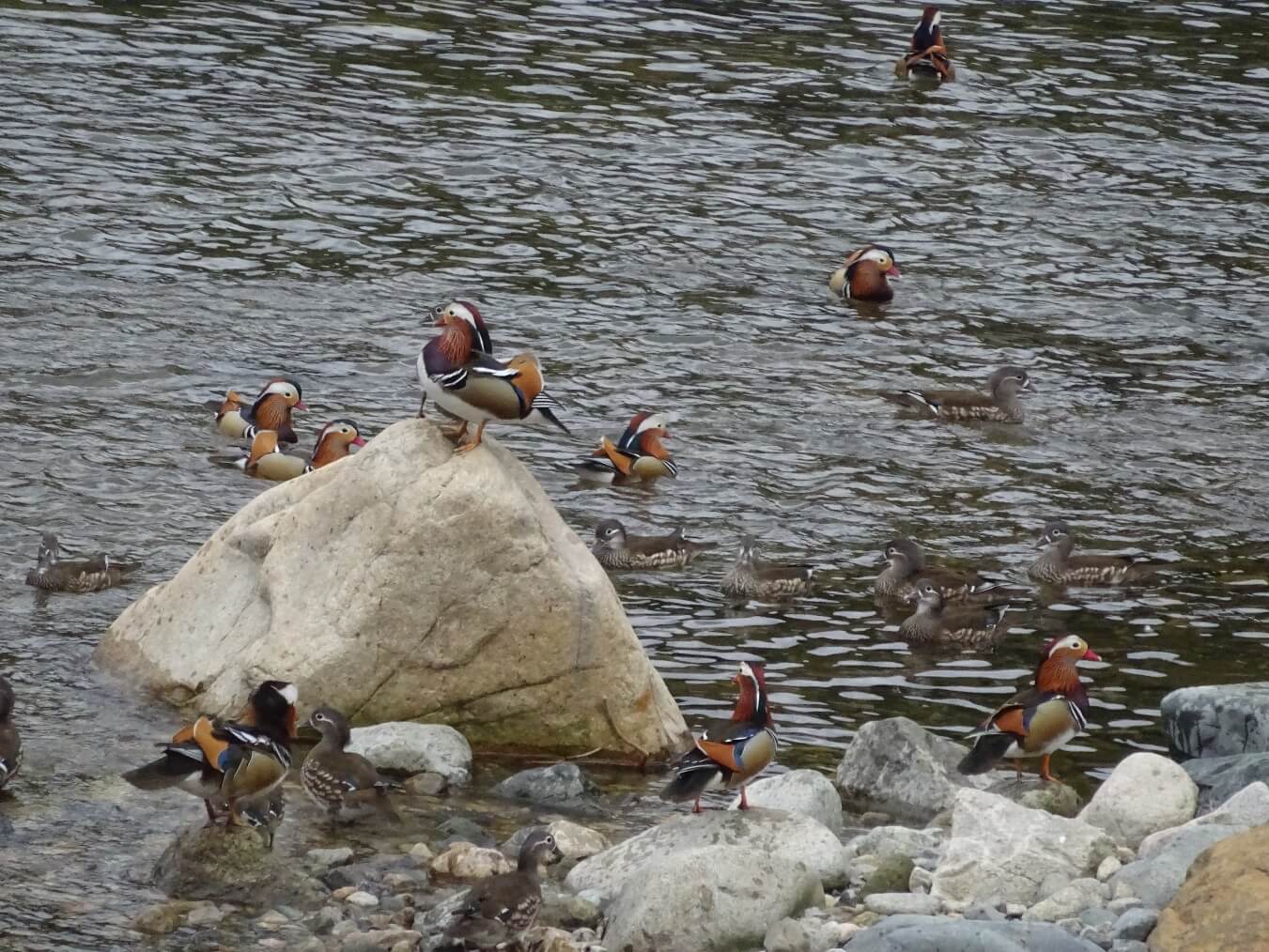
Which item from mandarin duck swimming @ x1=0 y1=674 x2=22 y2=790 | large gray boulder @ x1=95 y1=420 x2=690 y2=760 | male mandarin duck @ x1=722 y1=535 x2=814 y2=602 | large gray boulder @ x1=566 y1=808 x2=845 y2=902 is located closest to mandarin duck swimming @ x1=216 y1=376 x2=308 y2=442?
male mandarin duck @ x1=722 y1=535 x2=814 y2=602

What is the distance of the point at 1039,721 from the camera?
1341 centimetres

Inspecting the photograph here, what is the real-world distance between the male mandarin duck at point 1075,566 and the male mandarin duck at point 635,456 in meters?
3.50

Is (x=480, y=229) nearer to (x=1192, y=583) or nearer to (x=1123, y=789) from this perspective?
(x=1192, y=583)

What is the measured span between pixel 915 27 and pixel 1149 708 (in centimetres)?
1941

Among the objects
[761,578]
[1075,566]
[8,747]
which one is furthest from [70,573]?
[1075,566]

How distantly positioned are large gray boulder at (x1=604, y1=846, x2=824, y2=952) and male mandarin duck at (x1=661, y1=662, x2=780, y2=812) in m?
1.25

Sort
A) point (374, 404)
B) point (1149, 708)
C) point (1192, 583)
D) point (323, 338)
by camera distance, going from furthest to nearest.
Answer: point (323, 338) → point (374, 404) → point (1192, 583) → point (1149, 708)

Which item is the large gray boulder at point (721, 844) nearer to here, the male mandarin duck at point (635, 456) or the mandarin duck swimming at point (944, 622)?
the mandarin duck swimming at point (944, 622)

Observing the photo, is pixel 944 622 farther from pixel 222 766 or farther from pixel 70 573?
pixel 70 573

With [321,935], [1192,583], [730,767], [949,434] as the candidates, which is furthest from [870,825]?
[949,434]

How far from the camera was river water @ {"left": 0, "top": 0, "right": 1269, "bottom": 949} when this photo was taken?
50.9 ft

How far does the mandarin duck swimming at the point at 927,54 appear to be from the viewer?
31031mm

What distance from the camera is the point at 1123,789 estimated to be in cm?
1243

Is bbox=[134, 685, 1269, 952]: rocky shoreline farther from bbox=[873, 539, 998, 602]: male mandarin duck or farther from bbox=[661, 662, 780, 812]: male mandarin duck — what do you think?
bbox=[873, 539, 998, 602]: male mandarin duck
